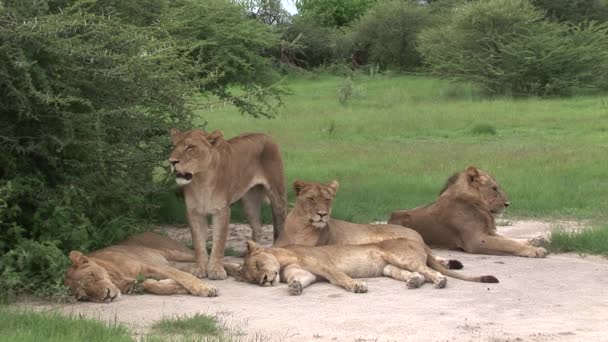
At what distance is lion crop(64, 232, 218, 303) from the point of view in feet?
20.6

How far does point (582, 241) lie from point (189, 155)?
10.4ft

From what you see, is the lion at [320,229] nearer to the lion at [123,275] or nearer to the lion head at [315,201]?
the lion head at [315,201]

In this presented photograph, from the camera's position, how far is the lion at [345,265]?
22.3 ft

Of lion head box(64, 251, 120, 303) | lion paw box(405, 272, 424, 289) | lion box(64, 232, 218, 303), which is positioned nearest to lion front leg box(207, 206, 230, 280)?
lion box(64, 232, 218, 303)

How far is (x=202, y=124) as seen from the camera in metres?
11.5

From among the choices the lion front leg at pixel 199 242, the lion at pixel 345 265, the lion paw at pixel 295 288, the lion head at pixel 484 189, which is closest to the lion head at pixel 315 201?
the lion at pixel 345 265

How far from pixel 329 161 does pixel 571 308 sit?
8140 millimetres

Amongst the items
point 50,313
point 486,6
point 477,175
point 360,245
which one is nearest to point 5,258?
point 50,313

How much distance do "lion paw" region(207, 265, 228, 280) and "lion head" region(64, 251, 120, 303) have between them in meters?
0.93

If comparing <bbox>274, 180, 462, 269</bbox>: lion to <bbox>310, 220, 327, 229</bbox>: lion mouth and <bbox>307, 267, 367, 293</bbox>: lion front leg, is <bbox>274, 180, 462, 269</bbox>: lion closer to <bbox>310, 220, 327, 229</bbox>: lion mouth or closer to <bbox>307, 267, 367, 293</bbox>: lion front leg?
<bbox>310, 220, 327, 229</bbox>: lion mouth

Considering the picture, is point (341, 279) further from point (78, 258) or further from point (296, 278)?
point (78, 258)

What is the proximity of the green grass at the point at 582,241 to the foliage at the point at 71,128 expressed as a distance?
123 inches

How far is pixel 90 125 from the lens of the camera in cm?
696

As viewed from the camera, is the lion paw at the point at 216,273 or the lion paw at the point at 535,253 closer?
the lion paw at the point at 216,273
